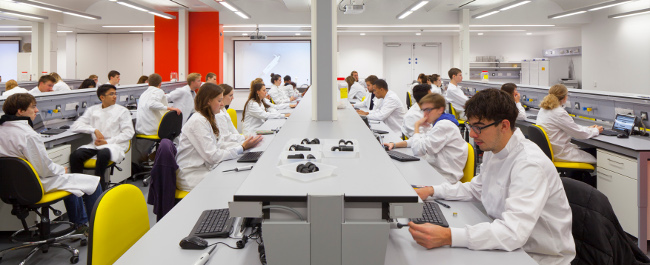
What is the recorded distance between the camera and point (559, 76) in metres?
14.1

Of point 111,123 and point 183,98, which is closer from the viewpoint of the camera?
point 111,123

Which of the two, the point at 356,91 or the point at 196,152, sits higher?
the point at 356,91

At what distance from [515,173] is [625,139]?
9.94ft

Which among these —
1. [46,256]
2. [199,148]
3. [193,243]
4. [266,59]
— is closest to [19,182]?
[46,256]

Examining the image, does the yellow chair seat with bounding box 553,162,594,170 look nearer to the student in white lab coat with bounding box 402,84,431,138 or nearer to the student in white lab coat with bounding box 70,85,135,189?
the student in white lab coat with bounding box 402,84,431,138

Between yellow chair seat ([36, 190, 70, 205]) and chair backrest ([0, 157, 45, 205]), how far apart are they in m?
0.05

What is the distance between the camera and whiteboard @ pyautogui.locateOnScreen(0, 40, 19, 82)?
1510 cm

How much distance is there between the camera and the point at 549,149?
3.94 metres

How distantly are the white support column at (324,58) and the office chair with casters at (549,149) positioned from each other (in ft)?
6.77

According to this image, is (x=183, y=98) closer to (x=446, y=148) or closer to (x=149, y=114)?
(x=149, y=114)

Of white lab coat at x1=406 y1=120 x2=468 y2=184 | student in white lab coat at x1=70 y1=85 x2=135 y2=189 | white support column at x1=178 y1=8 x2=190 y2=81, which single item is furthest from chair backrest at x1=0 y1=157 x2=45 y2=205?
white support column at x1=178 y1=8 x2=190 y2=81

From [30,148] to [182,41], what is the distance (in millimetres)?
7256

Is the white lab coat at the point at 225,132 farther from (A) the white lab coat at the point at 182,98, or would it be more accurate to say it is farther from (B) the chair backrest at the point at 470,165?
(A) the white lab coat at the point at 182,98

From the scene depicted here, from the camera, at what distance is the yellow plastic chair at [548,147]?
3.94 metres
